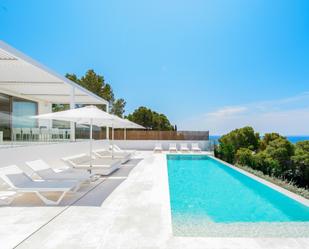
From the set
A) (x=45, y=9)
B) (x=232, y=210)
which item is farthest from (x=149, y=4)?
(x=232, y=210)

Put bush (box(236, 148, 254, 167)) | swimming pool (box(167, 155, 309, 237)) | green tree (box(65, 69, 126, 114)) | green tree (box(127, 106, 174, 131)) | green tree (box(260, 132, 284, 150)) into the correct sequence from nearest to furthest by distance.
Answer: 1. swimming pool (box(167, 155, 309, 237))
2. bush (box(236, 148, 254, 167))
3. green tree (box(260, 132, 284, 150))
4. green tree (box(65, 69, 126, 114))
5. green tree (box(127, 106, 174, 131))

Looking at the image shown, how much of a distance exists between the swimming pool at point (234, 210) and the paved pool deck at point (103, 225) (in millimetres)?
336

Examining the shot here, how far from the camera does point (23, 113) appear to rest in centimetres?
1482

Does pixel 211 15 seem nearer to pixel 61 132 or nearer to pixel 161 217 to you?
pixel 61 132

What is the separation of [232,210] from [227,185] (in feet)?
8.99

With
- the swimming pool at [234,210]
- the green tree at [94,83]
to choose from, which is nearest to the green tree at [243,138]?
the swimming pool at [234,210]

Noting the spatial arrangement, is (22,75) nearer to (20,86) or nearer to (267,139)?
(20,86)

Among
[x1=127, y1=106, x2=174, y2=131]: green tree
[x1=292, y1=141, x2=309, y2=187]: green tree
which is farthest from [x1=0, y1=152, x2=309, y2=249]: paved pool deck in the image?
[x1=127, y1=106, x2=174, y2=131]: green tree

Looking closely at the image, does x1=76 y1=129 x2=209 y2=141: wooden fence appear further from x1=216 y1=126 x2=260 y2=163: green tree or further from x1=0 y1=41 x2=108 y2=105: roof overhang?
x1=0 y1=41 x2=108 y2=105: roof overhang

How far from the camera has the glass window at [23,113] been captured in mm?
9000

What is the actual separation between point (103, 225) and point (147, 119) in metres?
32.5

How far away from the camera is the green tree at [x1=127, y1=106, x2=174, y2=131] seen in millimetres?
35906

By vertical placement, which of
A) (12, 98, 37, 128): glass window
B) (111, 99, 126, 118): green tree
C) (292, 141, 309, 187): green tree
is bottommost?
(292, 141, 309, 187): green tree

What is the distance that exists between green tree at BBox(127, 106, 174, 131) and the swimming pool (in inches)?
1100
